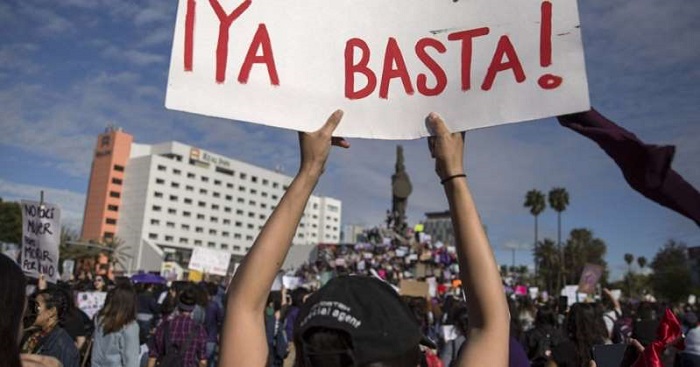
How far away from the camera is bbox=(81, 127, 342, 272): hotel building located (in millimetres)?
106750

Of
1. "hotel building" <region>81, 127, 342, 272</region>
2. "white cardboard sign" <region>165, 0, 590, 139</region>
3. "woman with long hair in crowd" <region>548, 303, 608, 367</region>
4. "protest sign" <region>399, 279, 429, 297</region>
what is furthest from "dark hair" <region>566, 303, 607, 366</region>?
"hotel building" <region>81, 127, 342, 272</region>

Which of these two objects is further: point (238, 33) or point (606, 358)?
point (606, 358)

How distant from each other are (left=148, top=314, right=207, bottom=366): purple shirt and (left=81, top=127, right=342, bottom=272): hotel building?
9439 cm

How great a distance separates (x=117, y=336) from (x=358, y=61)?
528 centimetres

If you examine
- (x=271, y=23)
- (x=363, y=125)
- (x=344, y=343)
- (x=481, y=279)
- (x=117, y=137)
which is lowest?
(x=344, y=343)

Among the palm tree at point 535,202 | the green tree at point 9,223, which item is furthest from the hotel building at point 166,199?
the palm tree at point 535,202

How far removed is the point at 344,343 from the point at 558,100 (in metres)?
1.13

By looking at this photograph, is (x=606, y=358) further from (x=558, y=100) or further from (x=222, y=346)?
(x=222, y=346)

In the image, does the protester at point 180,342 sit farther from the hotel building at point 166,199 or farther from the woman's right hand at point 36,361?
the hotel building at point 166,199

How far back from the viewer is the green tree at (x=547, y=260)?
75.9 m

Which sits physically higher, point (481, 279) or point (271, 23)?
point (271, 23)

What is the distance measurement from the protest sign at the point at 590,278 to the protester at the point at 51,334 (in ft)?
44.4

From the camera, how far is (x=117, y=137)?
110500 millimetres

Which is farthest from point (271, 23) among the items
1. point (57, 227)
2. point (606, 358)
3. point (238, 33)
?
point (57, 227)
